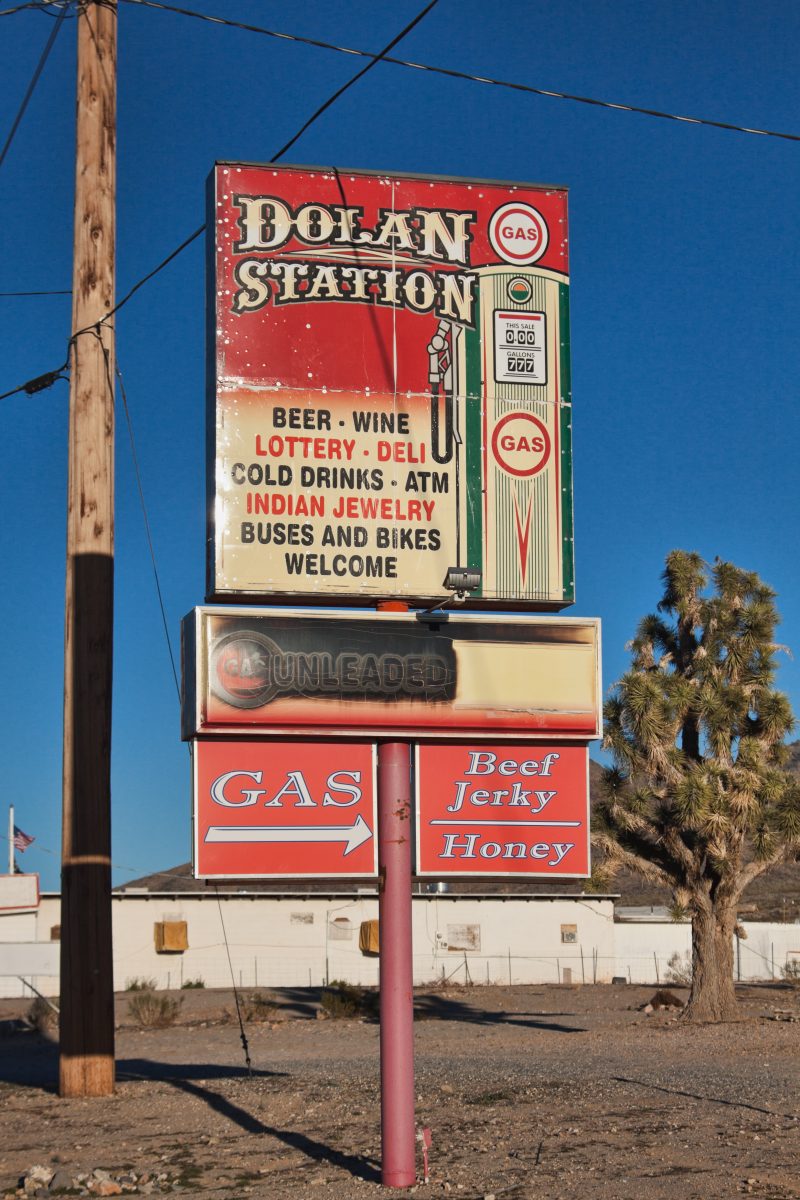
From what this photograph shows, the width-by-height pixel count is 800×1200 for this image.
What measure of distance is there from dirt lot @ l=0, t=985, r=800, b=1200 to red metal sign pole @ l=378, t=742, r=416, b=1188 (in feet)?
1.09

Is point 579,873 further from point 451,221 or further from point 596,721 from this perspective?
point 451,221

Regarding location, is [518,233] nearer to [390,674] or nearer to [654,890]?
[390,674]

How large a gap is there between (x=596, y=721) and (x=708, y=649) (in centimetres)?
1805

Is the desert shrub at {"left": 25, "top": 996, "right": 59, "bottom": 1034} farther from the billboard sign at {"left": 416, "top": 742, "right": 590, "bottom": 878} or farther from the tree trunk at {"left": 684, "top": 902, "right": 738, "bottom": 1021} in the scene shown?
the billboard sign at {"left": 416, "top": 742, "right": 590, "bottom": 878}

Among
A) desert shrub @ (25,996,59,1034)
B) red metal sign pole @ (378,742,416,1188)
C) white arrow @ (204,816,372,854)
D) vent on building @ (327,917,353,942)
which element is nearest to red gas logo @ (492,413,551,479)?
red metal sign pole @ (378,742,416,1188)

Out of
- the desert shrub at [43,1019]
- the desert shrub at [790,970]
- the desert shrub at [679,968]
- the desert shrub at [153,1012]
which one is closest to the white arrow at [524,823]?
the desert shrub at [153,1012]

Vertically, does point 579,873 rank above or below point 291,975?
above

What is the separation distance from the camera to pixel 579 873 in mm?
10938

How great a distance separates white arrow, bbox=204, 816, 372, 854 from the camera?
10312 mm

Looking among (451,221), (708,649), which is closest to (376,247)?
(451,221)

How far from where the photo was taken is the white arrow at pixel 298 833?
33.8 feet

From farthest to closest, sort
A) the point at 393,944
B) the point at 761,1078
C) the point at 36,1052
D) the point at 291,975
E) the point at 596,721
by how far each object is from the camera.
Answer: the point at 291,975
the point at 36,1052
the point at 761,1078
the point at 596,721
the point at 393,944

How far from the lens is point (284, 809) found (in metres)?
10.5

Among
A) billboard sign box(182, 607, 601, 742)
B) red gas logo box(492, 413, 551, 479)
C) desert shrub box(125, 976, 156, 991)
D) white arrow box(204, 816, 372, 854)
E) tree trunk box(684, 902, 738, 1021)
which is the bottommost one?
desert shrub box(125, 976, 156, 991)
